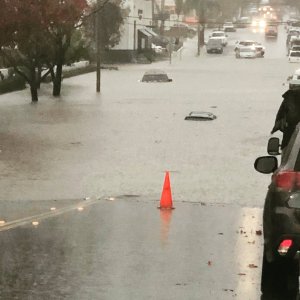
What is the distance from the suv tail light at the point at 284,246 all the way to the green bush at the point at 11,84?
37.6 metres

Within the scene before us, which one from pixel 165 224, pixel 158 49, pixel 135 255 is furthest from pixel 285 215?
pixel 158 49

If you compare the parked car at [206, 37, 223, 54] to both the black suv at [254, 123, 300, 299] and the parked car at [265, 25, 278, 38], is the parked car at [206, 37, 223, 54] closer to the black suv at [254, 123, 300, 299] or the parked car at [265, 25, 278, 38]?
the parked car at [265, 25, 278, 38]

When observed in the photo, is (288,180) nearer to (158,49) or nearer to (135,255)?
(135,255)

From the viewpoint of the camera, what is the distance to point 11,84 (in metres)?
45.1

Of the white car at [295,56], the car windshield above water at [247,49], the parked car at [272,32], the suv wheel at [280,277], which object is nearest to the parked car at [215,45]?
the car windshield above water at [247,49]

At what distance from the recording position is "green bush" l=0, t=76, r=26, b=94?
4419 cm

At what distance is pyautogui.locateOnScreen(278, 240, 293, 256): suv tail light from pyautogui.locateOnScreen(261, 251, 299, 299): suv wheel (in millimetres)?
280

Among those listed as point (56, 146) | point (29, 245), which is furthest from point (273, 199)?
point (56, 146)

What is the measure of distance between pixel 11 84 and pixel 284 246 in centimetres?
3936

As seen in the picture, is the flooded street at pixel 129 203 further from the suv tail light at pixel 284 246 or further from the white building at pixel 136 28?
the white building at pixel 136 28

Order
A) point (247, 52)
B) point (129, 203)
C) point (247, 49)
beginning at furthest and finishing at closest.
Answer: point (247, 49), point (247, 52), point (129, 203)

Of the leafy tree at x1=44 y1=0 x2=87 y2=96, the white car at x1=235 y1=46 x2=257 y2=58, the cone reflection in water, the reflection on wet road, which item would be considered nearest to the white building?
the white car at x1=235 y1=46 x2=257 y2=58

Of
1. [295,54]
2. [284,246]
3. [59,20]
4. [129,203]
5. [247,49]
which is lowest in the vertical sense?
[247,49]

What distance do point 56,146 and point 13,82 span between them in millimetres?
23919
